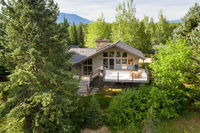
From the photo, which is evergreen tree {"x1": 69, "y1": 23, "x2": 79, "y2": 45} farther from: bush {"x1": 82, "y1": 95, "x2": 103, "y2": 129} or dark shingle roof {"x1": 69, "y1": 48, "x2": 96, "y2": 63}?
bush {"x1": 82, "y1": 95, "x2": 103, "y2": 129}

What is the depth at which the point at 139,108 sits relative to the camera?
1234cm

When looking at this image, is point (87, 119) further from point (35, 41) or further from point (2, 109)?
point (35, 41)

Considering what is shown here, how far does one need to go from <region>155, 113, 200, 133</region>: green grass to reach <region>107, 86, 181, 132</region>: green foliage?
2.09 feet

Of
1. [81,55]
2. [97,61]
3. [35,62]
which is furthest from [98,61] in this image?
[35,62]

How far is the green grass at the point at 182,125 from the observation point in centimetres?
1191

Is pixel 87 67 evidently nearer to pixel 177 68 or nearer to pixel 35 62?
pixel 177 68

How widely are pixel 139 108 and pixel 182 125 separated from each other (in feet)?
12.9

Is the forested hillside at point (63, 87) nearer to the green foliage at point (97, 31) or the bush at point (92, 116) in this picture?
the bush at point (92, 116)

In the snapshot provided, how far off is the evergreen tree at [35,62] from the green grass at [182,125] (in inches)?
320

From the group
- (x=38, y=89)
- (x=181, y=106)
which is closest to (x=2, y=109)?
(x=38, y=89)

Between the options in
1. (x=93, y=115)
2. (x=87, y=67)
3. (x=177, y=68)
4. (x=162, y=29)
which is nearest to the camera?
(x=93, y=115)

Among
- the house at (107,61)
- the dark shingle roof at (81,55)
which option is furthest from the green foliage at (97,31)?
the house at (107,61)

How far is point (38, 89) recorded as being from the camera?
877 cm

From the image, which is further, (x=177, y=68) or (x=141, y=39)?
(x=141, y=39)
